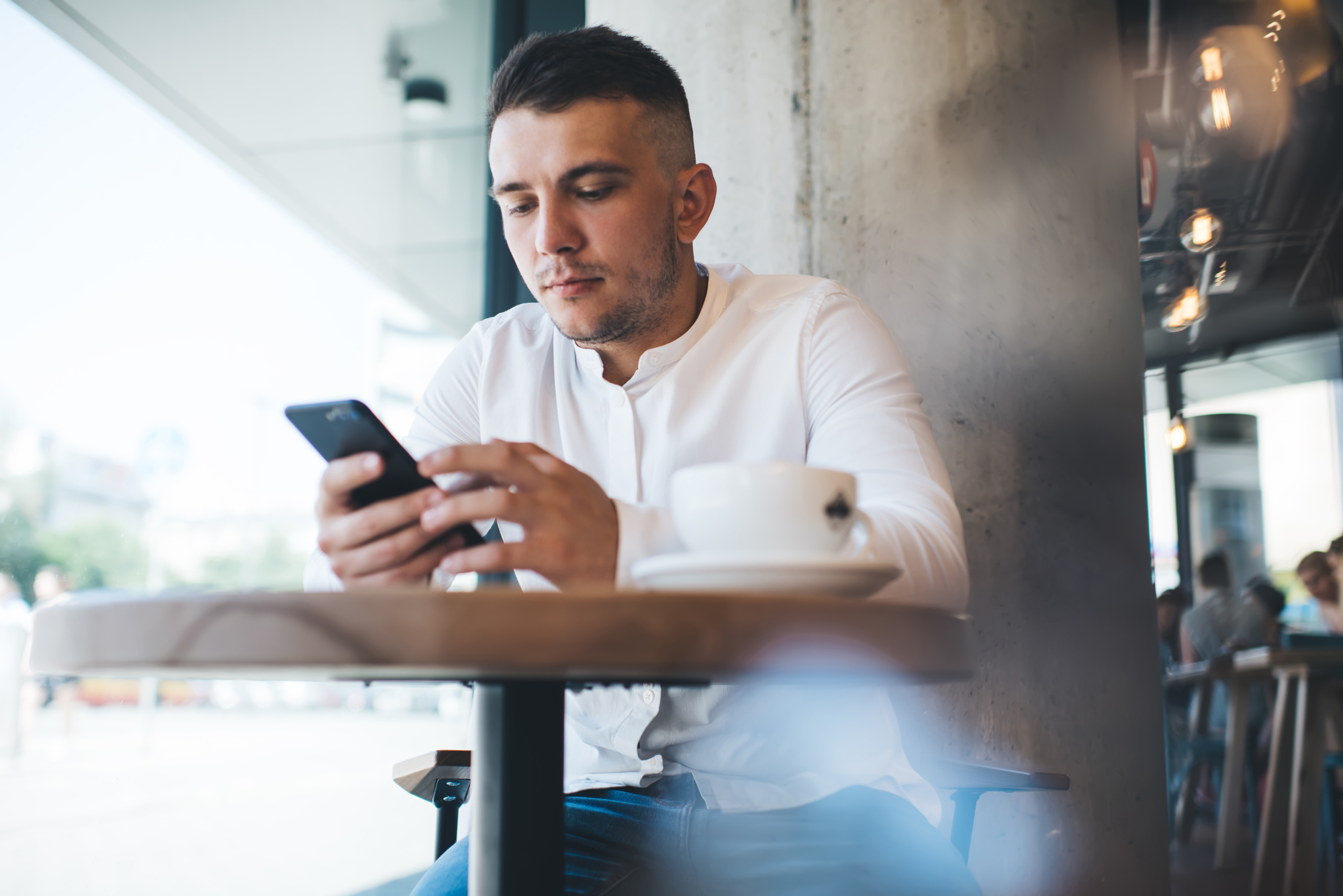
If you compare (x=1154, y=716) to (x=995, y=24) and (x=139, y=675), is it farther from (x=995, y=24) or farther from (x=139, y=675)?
(x=139, y=675)

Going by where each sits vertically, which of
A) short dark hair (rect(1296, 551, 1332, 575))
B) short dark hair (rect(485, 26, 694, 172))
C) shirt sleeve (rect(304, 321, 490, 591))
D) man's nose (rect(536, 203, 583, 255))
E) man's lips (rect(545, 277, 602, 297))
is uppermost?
short dark hair (rect(485, 26, 694, 172))

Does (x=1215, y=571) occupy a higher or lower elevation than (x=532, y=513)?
lower

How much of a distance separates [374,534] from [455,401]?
779 mm

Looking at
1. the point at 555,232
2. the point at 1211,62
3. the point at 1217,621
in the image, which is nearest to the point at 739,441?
the point at 555,232

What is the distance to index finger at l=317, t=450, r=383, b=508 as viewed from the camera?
641mm

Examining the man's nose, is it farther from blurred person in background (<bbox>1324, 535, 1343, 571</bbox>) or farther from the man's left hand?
blurred person in background (<bbox>1324, 535, 1343, 571</bbox>)

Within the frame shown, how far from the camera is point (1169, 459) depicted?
4.73 meters

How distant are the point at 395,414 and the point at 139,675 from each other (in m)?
2.72

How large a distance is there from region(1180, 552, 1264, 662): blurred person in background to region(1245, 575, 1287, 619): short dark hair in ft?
0.18

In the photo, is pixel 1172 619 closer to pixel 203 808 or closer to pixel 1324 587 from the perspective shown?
pixel 1324 587

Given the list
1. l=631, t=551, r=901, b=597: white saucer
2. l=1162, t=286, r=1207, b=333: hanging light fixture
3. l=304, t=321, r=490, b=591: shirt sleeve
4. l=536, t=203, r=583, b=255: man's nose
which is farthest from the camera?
l=1162, t=286, r=1207, b=333: hanging light fixture

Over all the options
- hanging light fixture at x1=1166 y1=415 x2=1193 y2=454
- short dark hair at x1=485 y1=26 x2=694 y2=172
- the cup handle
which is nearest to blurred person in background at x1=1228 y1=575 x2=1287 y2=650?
hanging light fixture at x1=1166 y1=415 x2=1193 y2=454

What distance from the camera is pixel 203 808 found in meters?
3.05

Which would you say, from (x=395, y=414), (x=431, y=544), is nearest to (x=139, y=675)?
(x=431, y=544)
